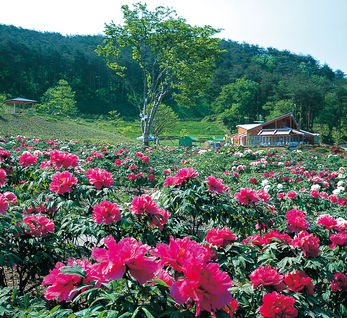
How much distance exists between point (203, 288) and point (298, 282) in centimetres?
91

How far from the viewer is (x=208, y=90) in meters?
52.4

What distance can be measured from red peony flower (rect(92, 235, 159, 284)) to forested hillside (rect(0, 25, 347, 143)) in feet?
168

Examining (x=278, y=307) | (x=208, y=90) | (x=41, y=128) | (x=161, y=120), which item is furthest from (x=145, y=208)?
(x=208, y=90)

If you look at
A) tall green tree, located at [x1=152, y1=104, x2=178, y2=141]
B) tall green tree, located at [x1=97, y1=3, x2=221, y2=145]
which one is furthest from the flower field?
tall green tree, located at [x1=152, y1=104, x2=178, y2=141]

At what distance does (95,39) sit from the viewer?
10075 centimetres

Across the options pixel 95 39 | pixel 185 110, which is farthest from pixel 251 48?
pixel 95 39

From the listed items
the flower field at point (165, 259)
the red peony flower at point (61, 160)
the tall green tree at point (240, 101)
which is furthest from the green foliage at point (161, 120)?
the red peony flower at point (61, 160)

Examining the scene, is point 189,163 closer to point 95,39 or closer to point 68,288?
point 68,288

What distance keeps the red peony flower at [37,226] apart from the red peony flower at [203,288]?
4.85 feet

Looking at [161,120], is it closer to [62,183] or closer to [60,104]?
[60,104]

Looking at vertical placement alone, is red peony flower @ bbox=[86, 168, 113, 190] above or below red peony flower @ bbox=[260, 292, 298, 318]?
above

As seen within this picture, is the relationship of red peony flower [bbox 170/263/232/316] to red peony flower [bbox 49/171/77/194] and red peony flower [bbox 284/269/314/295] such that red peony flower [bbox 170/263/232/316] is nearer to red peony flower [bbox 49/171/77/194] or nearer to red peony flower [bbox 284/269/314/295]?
red peony flower [bbox 284/269/314/295]

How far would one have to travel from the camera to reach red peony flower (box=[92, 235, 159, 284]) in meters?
1.01

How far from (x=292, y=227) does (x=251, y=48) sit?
441 ft
